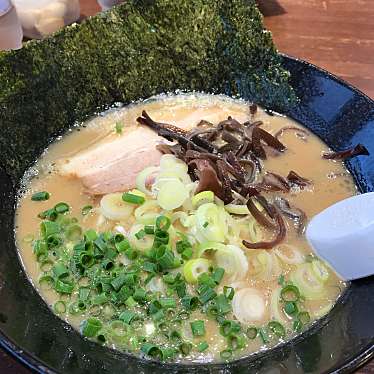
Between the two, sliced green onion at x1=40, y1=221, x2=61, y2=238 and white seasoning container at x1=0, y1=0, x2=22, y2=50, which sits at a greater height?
white seasoning container at x1=0, y1=0, x2=22, y2=50

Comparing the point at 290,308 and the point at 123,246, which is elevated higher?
the point at 123,246

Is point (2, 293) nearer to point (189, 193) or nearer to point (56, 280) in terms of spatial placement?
point (56, 280)

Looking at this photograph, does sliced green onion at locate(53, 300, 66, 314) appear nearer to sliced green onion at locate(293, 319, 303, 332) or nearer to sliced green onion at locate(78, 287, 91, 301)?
sliced green onion at locate(78, 287, 91, 301)

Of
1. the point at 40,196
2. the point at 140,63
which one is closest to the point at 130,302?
the point at 40,196

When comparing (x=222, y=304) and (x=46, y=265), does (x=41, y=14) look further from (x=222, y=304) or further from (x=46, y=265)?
(x=222, y=304)

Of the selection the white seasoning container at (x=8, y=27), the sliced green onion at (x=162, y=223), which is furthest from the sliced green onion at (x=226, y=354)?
the white seasoning container at (x=8, y=27)

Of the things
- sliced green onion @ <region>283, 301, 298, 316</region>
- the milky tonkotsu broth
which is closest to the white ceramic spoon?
the milky tonkotsu broth

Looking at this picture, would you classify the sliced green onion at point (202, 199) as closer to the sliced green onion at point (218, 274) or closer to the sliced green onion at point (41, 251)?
the sliced green onion at point (218, 274)
